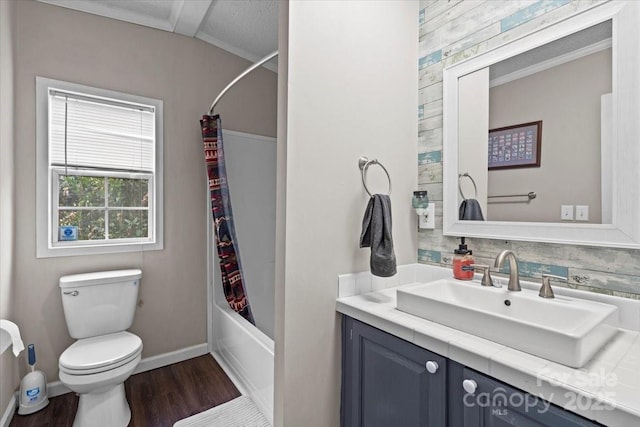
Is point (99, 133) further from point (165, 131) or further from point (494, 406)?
point (494, 406)

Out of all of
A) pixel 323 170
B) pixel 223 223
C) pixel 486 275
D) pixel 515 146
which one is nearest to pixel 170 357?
pixel 223 223

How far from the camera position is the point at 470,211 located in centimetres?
149

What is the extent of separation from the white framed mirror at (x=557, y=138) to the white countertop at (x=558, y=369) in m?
0.39

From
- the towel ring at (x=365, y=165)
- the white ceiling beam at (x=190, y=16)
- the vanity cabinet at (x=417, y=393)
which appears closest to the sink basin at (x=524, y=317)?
the vanity cabinet at (x=417, y=393)

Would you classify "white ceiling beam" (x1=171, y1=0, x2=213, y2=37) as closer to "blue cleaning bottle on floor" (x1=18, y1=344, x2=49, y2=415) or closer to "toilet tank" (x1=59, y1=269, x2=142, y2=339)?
"toilet tank" (x1=59, y1=269, x2=142, y2=339)

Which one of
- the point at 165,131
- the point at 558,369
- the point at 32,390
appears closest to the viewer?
the point at 558,369

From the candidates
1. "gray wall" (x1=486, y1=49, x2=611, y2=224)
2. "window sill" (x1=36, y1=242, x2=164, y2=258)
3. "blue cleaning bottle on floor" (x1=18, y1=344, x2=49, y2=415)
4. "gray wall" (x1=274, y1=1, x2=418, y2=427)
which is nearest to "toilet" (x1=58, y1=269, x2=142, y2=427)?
"window sill" (x1=36, y1=242, x2=164, y2=258)

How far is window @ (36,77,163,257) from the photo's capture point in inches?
78.6

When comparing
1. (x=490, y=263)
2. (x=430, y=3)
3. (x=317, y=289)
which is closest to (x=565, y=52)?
(x=430, y=3)

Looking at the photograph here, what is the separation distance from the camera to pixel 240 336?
83.0 inches

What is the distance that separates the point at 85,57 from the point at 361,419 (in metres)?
2.76

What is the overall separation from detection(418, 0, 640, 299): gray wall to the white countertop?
166mm

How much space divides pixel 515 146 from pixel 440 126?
387 mm

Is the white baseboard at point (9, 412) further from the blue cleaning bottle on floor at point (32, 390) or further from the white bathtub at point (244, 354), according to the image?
the white bathtub at point (244, 354)
